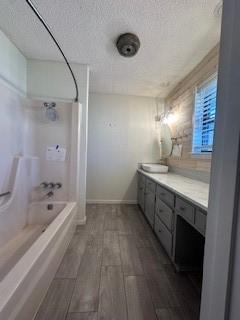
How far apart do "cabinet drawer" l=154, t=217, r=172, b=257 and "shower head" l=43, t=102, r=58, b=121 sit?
2085mm

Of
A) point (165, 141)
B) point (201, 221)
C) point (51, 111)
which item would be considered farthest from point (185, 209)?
point (165, 141)

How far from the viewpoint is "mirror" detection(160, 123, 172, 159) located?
12.4ft

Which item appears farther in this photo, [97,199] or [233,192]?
[97,199]

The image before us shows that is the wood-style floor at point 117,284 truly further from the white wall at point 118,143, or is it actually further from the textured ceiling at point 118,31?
the textured ceiling at point 118,31

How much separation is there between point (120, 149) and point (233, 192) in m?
3.71

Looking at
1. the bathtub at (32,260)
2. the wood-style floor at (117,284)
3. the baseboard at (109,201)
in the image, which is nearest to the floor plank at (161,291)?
the wood-style floor at (117,284)

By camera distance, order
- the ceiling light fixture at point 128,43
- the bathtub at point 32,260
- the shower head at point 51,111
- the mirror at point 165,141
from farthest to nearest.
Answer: the mirror at point 165,141 < the shower head at point 51,111 < the ceiling light fixture at point 128,43 < the bathtub at point 32,260

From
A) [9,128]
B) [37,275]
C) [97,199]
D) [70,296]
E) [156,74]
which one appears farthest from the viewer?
[97,199]

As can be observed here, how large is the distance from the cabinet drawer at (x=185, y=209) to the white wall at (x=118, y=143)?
241cm

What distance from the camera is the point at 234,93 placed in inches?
19.9

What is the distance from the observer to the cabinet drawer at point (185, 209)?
1556mm

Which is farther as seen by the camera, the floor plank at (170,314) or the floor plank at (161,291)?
the floor plank at (161,291)

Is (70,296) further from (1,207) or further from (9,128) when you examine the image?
(9,128)

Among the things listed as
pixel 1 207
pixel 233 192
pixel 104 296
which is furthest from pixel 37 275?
pixel 233 192
